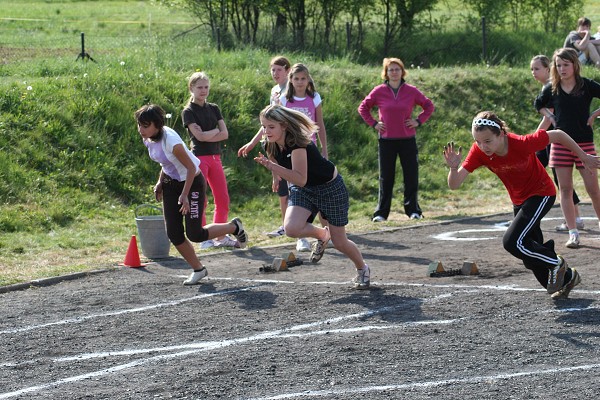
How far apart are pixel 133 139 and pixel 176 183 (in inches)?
253

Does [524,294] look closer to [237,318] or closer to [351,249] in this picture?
[351,249]

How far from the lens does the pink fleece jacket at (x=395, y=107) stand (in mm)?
13836

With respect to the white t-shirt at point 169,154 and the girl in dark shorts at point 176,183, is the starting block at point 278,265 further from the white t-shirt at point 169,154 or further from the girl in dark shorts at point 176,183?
the white t-shirt at point 169,154

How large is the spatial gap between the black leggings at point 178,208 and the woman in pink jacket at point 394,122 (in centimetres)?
442

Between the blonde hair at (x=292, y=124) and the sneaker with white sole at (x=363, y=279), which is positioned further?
the sneaker with white sole at (x=363, y=279)

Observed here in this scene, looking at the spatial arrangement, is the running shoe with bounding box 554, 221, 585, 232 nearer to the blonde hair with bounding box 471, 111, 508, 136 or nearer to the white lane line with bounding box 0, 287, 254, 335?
the blonde hair with bounding box 471, 111, 508, 136

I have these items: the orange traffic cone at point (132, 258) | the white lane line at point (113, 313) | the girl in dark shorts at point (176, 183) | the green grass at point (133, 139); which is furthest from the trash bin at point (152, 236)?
the white lane line at point (113, 313)

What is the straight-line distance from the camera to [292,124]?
346 inches

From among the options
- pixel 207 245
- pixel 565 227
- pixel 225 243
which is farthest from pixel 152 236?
pixel 565 227

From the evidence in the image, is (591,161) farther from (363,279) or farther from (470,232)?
(470,232)

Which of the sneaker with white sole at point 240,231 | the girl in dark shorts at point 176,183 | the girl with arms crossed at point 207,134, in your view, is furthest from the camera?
the girl with arms crossed at point 207,134

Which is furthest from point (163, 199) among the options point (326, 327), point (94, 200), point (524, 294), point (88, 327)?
point (94, 200)

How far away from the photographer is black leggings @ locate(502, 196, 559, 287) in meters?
8.34

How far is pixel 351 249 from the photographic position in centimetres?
921
